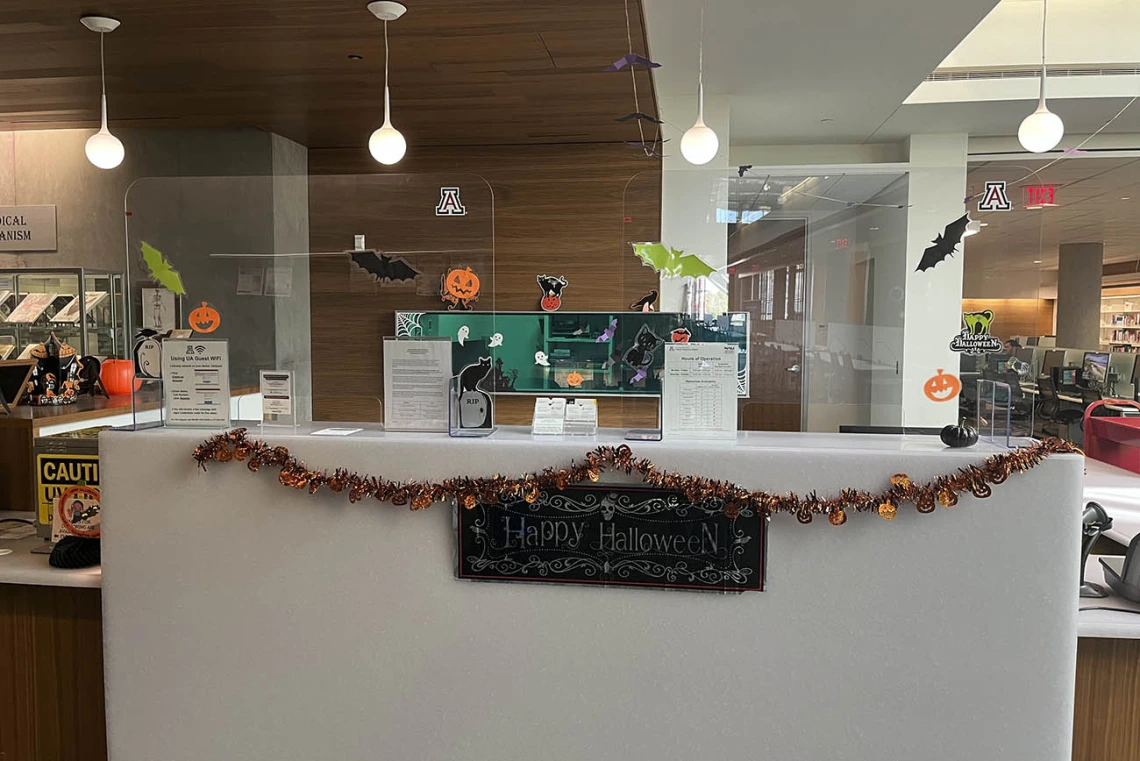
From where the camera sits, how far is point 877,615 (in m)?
1.61

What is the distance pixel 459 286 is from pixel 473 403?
0.35 m

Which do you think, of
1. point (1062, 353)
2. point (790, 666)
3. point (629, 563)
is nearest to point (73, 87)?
point (629, 563)

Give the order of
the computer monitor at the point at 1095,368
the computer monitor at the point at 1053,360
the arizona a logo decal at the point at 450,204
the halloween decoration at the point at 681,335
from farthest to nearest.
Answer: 1. the computer monitor at the point at 1053,360
2. the computer monitor at the point at 1095,368
3. the halloween decoration at the point at 681,335
4. the arizona a logo decal at the point at 450,204

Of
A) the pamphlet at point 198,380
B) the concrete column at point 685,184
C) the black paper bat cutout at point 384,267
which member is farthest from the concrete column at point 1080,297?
the pamphlet at point 198,380

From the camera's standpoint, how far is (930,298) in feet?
6.56

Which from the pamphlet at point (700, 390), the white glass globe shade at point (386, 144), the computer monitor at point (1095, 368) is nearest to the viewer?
the pamphlet at point (700, 390)

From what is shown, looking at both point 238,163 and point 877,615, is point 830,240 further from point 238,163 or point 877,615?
point 238,163

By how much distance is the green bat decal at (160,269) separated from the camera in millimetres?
1985

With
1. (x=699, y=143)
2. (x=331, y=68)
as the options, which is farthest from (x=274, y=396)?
(x=331, y=68)

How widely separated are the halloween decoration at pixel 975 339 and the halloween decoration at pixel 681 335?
0.75m

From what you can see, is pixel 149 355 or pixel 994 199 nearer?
pixel 149 355

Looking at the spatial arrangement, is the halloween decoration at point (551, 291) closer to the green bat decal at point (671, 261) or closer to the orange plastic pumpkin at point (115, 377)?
the orange plastic pumpkin at point (115, 377)

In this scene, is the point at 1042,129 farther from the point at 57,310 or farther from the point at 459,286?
the point at 57,310

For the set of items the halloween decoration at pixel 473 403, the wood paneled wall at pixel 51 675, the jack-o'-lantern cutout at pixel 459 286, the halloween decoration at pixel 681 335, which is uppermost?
the jack-o'-lantern cutout at pixel 459 286
